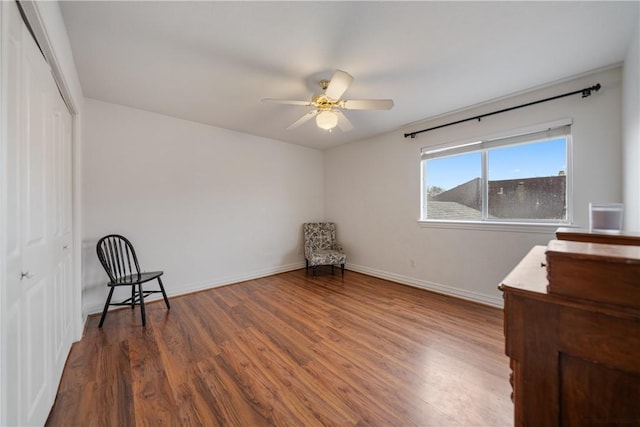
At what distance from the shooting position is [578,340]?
1.99ft

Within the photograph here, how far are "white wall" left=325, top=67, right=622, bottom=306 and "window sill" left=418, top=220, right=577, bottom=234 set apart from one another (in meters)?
0.03

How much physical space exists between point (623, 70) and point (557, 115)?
0.48m

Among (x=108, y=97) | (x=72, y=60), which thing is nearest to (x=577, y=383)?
(x=72, y=60)

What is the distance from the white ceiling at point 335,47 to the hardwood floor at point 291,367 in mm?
2469

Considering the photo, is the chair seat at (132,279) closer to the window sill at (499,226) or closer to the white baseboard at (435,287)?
the white baseboard at (435,287)

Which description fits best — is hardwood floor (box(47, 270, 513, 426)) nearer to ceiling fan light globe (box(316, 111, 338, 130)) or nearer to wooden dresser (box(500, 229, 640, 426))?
wooden dresser (box(500, 229, 640, 426))

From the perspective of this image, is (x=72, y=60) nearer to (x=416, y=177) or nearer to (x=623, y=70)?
(x=416, y=177)

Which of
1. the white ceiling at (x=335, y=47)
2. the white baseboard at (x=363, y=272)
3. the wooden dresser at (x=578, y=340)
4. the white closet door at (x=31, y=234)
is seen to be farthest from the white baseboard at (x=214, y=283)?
the wooden dresser at (x=578, y=340)

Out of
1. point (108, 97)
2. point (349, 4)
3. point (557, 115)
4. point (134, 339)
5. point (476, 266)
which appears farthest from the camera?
point (476, 266)

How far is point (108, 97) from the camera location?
103 inches

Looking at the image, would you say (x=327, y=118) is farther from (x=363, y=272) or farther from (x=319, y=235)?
(x=363, y=272)

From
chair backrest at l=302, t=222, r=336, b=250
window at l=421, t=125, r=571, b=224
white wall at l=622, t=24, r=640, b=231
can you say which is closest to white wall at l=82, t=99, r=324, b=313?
chair backrest at l=302, t=222, r=336, b=250

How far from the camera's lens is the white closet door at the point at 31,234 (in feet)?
3.08

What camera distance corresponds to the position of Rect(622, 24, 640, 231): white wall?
64.5 inches
